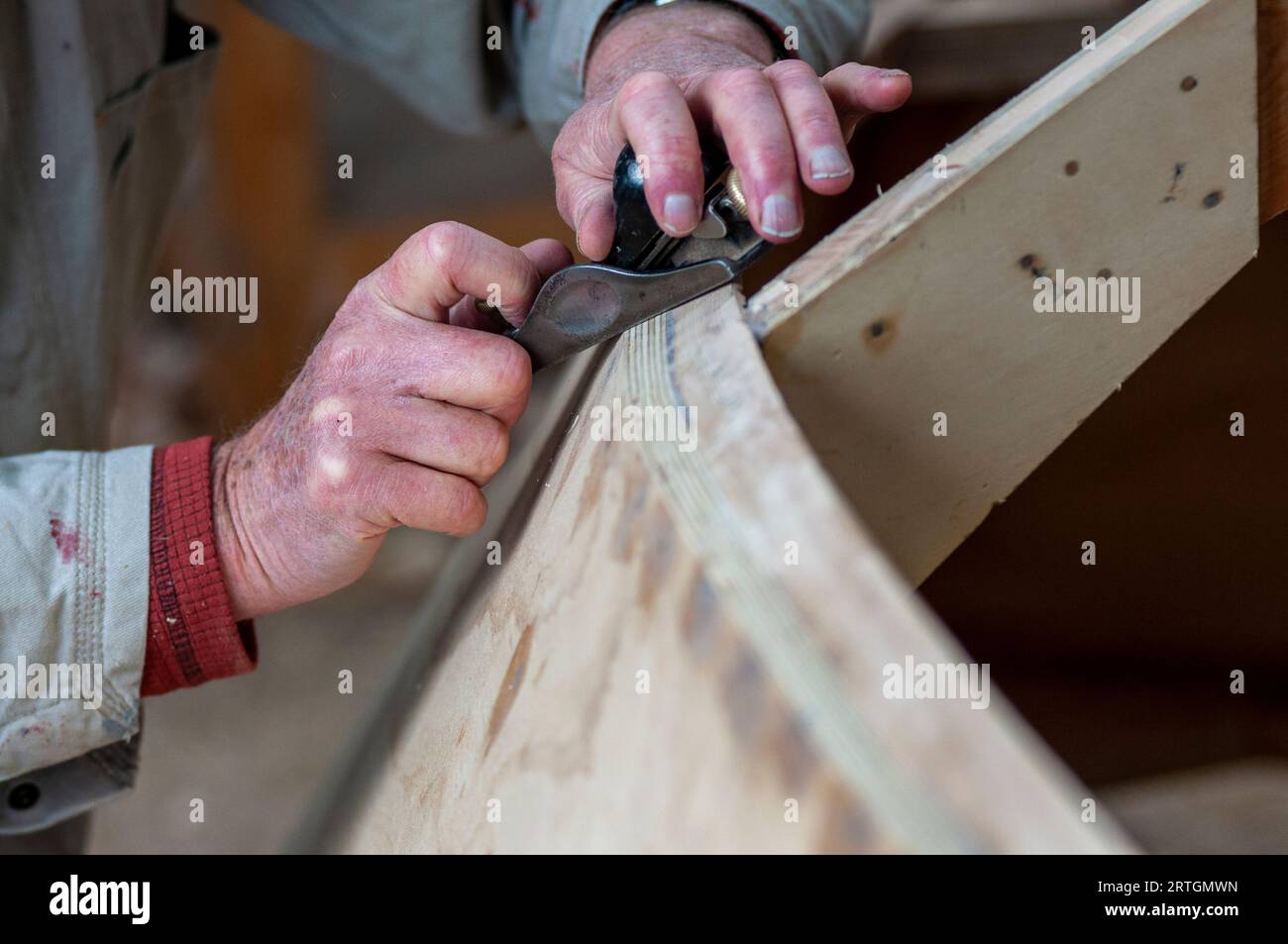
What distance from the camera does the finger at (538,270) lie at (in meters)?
0.66

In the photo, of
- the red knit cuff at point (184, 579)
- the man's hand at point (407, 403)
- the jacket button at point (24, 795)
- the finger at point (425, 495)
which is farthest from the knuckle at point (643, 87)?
the jacket button at point (24, 795)

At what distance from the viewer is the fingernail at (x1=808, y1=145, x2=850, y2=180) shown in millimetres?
569

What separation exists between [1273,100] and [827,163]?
22 centimetres

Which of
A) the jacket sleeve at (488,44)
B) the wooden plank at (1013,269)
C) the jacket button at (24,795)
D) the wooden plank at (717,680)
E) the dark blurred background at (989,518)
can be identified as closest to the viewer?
the wooden plank at (717,680)

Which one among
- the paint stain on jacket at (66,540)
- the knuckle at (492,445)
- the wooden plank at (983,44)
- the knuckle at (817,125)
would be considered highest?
the wooden plank at (983,44)

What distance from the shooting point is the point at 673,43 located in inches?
33.6

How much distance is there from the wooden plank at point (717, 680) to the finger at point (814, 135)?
9cm

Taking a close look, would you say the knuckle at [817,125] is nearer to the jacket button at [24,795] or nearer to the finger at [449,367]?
the finger at [449,367]

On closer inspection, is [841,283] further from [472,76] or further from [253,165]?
[253,165]

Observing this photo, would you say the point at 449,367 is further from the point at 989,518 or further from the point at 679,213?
the point at 989,518

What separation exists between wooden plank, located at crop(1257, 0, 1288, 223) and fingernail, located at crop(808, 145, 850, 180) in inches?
8.0

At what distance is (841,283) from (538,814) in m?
0.26

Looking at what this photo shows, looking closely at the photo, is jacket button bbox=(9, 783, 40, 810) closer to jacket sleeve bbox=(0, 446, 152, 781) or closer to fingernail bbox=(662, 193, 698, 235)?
jacket sleeve bbox=(0, 446, 152, 781)

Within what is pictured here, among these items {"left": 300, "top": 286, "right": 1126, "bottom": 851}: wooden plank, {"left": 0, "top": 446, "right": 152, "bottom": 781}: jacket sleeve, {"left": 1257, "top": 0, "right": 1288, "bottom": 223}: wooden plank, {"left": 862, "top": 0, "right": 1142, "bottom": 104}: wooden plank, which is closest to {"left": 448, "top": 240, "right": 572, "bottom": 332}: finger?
{"left": 300, "top": 286, "right": 1126, "bottom": 851}: wooden plank
